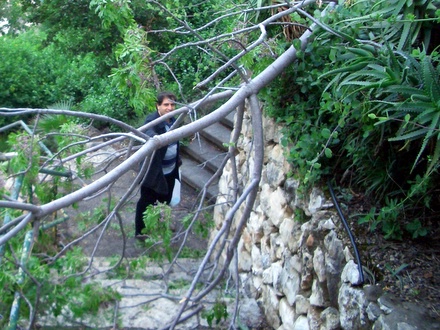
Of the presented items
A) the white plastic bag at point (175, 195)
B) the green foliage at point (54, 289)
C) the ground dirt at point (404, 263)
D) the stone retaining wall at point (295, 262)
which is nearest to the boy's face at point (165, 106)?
the stone retaining wall at point (295, 262)

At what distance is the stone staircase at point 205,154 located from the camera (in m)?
8.44

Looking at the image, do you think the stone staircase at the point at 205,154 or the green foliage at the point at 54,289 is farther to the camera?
the stone staircase at the point at 205,154

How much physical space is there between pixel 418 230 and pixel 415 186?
34cm

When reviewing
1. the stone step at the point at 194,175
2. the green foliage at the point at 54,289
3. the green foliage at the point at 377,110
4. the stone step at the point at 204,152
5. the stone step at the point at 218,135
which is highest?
the green foliage at the point at 377,110

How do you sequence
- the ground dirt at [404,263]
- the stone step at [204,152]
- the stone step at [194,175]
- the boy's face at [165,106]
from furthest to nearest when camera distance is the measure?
the stone step at [204,152] → the stone step at [194,175] → the boy's face at [165,106] → the ground dirt at [404,263]

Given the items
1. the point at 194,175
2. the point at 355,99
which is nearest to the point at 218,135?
the point at 194,175

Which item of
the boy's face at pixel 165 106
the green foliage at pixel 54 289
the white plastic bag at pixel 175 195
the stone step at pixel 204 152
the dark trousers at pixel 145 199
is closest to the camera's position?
the green foliage at pixel 54 289

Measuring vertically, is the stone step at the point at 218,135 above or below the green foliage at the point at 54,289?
below

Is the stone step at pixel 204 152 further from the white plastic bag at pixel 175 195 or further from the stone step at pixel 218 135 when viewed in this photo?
the white plastic bag at pixel 175 195

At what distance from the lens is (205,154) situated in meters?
8.71

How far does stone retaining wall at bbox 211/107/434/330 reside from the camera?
3.22 meters

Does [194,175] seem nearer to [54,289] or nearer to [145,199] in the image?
[145,199]

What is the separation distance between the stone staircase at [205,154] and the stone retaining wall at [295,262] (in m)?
2.61

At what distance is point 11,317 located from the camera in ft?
A: 11.7
